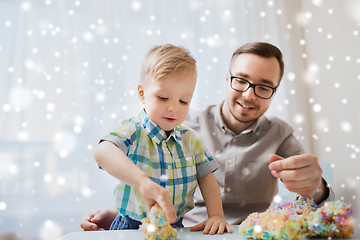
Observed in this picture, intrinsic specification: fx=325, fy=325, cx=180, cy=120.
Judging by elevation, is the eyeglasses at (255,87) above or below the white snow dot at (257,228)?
above

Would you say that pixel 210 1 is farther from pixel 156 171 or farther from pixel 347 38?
pixel 156 171

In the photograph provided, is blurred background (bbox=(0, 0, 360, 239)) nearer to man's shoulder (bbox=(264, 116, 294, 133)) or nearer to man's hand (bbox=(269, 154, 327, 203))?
man's shoulder (bbox=(264, 116, 294, 133))

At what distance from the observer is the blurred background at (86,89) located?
6.63 feet

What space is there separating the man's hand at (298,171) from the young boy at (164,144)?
192 mm

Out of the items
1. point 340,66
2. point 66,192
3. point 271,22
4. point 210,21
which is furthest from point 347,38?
point 66,192

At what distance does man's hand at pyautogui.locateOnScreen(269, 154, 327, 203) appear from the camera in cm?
83

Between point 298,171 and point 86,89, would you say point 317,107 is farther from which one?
point 298,171

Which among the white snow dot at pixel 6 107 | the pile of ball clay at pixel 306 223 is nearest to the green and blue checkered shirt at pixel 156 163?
the pile of ball clay at pixel 306 223

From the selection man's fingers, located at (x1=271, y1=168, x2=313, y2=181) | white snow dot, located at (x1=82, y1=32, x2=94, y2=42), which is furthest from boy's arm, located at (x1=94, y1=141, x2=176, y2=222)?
white snow dot, located at (x1=82, y1=32, x2=94, y2=42)

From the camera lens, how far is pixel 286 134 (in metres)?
1.41

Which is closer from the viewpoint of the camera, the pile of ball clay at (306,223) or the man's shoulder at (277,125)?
the pile of ball clay at (306,223)

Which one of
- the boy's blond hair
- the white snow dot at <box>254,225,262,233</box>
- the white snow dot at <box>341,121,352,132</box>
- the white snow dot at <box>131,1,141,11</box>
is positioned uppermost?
the white snow dot at <box>131,1,141,11</box>

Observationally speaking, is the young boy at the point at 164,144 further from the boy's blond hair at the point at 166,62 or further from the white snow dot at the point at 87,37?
the white snow dot at the point at 87,37

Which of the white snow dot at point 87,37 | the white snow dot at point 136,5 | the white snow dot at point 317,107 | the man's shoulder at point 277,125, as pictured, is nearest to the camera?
the man's shoulder at point 277,125
